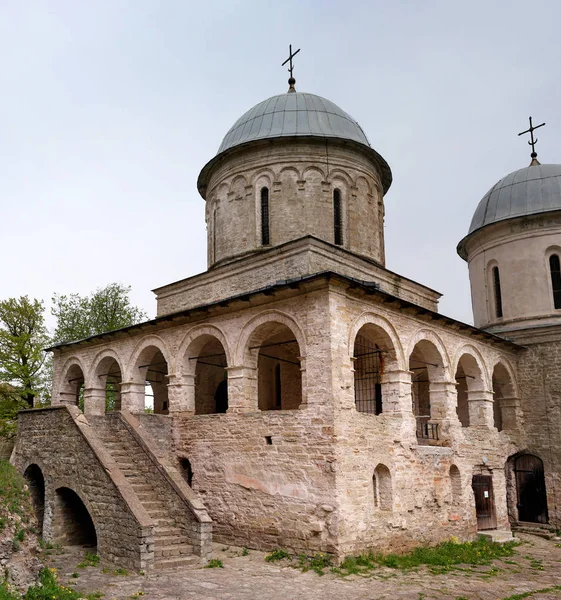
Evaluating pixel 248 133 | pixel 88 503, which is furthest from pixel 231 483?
pixel 248 133

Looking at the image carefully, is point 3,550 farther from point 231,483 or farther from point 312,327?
point 312,327

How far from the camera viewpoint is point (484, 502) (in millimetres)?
15500

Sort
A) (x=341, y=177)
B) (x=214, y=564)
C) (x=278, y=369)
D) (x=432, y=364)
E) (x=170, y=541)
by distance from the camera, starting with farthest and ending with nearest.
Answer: (x=341, y=177) < (x=278, y=369) < (x=432, y=364) < (x=170, y=541) < (x=214, y=564)

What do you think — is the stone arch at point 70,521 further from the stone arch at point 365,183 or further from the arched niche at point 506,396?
the arched niche at point 506,396

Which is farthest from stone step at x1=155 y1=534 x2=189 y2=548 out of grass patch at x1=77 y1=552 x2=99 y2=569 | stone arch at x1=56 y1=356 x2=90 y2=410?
stone arch at x1=56 y1=356 x2=90 y2=410

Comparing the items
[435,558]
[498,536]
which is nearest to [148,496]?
[435,558]

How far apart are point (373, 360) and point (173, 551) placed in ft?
21.3

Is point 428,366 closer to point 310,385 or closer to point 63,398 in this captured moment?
point 310,385

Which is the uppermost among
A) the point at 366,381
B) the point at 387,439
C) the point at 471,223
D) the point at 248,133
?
the point at 248,133

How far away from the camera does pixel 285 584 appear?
954 centimetres

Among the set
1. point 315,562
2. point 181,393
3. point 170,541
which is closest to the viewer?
point 315,562

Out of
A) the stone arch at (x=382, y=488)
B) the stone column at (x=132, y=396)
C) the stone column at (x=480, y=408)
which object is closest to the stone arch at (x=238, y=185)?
the stone column at (x=132, y=396)

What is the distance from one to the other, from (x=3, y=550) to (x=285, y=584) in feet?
13.9

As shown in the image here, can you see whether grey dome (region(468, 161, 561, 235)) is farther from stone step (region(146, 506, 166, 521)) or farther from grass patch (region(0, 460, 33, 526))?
grass patch (region(0, 460, 33, 526))
